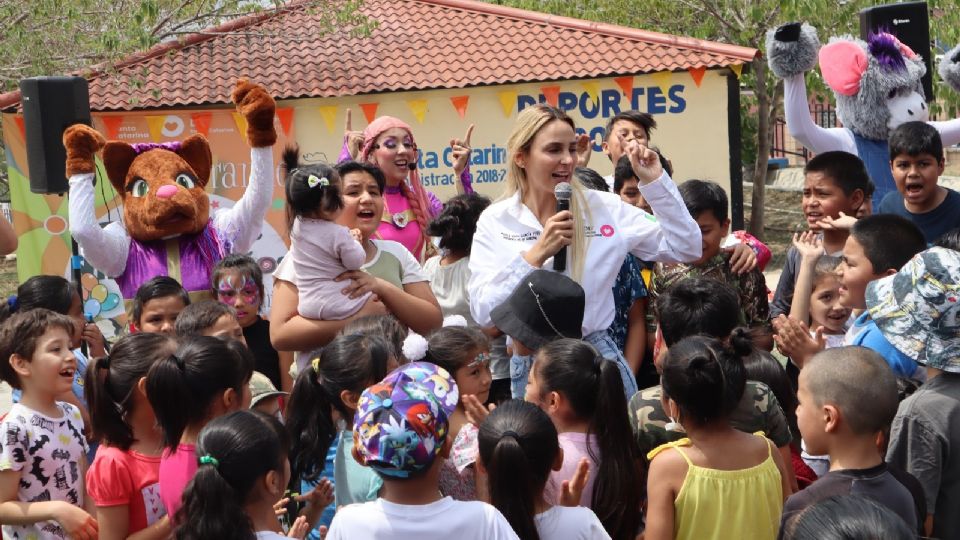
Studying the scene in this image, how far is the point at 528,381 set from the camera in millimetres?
3725

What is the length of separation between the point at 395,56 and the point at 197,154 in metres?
10.5

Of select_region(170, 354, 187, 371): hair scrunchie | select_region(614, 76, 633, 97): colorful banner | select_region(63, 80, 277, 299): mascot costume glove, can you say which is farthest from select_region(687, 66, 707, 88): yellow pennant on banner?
select_region(170, 354, 187, 371): hair scrunchie

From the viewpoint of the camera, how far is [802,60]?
5543 mm

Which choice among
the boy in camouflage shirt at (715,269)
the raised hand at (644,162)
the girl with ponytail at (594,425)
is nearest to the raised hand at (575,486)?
the girl with ponytail at (594,425)

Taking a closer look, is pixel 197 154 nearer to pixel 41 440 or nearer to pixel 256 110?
pixel 256 110

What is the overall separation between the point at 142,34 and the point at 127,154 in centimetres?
812

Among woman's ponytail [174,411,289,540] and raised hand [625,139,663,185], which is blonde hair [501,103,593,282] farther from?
woman's ponytail [174,411,289,540]

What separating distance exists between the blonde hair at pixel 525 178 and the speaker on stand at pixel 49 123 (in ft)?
12.7

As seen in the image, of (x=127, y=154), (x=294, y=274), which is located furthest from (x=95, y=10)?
(x=294, y=274)

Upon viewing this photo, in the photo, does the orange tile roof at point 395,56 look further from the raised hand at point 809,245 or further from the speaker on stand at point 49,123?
the raised hand at point 809,245

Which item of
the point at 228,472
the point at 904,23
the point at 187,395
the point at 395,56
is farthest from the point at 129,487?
the point at 395,56

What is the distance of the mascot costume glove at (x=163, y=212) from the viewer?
17.3ft

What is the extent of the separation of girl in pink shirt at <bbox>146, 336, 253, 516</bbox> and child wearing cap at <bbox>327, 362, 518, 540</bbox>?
72cm

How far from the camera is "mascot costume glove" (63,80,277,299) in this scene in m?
5.26
